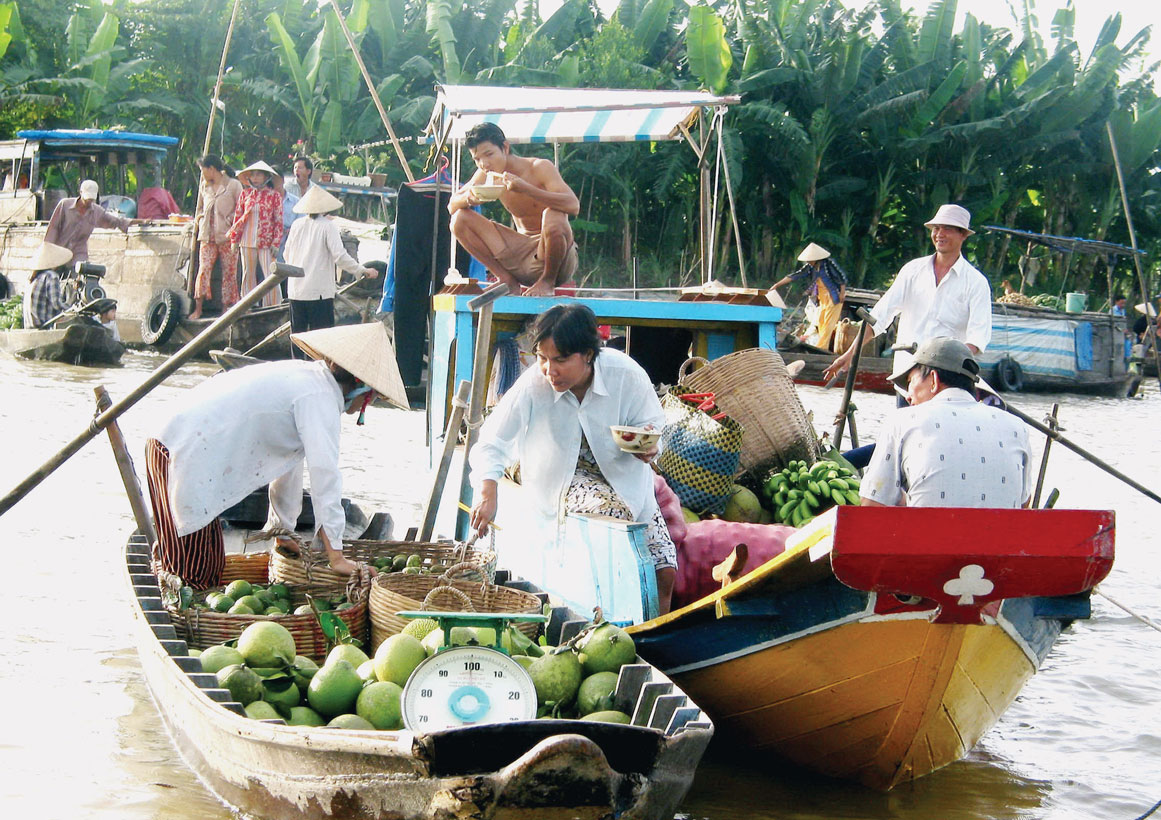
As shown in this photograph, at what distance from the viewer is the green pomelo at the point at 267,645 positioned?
3.32m

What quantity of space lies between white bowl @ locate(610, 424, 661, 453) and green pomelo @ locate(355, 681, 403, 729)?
1.18 meters

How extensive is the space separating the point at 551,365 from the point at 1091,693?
2.76 m

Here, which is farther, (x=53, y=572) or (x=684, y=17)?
(x=684, y=17)

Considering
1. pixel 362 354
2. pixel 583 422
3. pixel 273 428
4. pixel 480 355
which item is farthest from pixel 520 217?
pixel 273 428

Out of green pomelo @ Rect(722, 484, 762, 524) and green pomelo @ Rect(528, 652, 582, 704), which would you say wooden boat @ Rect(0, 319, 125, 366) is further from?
green pomelo @ Rect(528, 652, 582, 704)

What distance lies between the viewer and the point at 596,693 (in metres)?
3.23

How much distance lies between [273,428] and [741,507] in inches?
76.9

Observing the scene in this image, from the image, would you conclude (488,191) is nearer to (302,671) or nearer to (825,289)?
(302,671)

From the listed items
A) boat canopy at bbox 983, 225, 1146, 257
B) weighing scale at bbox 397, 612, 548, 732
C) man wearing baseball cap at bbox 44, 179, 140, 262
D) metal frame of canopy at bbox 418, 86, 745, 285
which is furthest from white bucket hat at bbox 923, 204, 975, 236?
boat canopy at bbox 983, 225, 1146, 257

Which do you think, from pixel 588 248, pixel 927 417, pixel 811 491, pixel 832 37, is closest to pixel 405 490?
pixel 811 491

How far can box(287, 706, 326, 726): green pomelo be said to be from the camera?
10.1 ft

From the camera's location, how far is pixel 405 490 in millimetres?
8406

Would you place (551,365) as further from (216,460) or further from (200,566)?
(200,566)

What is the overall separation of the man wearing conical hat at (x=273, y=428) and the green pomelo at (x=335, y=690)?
76 centimetres
